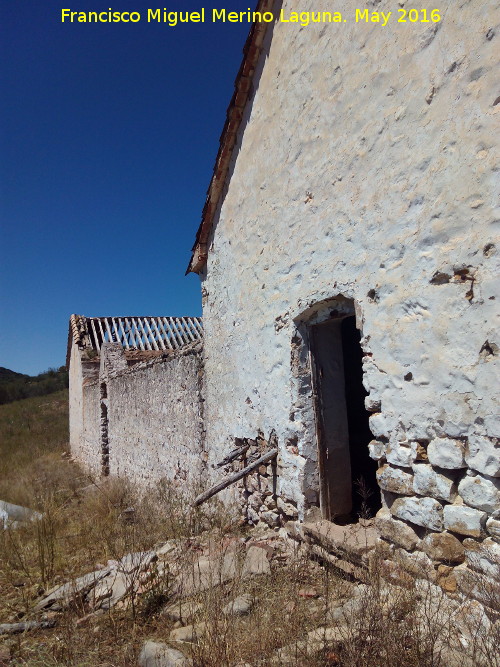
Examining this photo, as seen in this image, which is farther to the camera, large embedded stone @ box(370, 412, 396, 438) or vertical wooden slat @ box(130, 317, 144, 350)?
vertical wooden slat @ box(130, 317, 144, 350)

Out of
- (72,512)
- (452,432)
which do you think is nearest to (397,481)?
(452,432)

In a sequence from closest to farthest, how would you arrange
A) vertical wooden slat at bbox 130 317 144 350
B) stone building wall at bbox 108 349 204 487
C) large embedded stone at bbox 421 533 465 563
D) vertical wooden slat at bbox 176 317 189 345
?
1. large embedded stone at bbox 421 533 465 563
2. stone building wall at bbox 108 349 204 487
3. vertical wooden slat at bbox 130 317 144 350
4. vertical wooden slat at bbox 176 317 189 345

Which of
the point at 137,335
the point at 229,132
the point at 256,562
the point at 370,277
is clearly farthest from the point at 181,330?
the point at 370,277

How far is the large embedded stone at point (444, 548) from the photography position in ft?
8.73

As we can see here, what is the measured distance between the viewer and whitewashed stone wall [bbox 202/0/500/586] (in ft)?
8.57

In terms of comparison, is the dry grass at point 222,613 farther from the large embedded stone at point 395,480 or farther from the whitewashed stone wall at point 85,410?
the whitewashed stone wall at point 85,410

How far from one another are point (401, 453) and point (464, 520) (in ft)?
1.85

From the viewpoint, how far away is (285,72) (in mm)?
4539

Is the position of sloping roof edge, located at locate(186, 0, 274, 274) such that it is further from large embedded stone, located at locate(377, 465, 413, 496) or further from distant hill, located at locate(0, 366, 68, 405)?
distant hill, located at locate(0, 366, 68, 405)

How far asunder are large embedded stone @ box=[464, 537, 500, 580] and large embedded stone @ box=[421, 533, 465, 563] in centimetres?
5

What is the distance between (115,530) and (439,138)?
5023 millimetres

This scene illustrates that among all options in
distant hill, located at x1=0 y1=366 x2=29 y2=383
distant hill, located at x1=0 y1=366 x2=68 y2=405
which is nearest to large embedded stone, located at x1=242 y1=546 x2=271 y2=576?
distant hill, located at x1=0 y1=366 x2=68 y2=405

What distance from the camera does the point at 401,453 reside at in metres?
3.08

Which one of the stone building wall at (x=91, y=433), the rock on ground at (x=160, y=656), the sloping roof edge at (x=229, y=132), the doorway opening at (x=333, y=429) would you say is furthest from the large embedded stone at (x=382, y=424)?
the stone building wall at (x=91, y=433)
